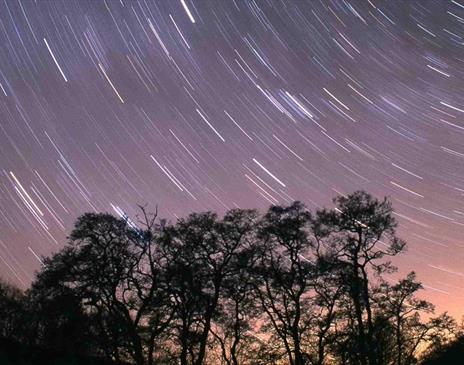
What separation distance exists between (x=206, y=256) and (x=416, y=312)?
1774cm

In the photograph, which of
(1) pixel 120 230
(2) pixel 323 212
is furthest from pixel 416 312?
(1) pixel 120 230

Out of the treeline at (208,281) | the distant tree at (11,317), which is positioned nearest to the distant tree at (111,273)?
the treeline at (208,281)

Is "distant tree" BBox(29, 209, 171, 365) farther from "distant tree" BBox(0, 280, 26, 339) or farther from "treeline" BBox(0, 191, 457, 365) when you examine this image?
"distant tree" BBox(0, 280, 26, 339)

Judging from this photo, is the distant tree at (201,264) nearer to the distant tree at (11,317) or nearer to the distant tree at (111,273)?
the distant tree at (111,273)

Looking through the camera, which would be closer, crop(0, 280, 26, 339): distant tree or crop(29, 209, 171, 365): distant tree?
crop(29, 209, 171, 365): distant tree

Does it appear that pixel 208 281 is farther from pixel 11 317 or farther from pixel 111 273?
pixel 11 317

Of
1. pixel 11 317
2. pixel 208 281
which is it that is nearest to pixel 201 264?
pixel 208 281

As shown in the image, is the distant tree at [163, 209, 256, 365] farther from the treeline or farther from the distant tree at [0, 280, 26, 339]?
the distant tree at [0, 280, 26, 339]

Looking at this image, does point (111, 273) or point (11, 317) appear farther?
point (11, 317)

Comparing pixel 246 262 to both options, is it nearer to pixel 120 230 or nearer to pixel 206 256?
A: pixel 206 256

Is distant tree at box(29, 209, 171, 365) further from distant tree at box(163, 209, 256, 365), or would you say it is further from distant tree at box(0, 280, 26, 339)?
distant tree at box(0, 280, 26, 339)

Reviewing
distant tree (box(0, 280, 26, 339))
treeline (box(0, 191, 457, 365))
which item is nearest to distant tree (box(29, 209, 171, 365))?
treeline (box(0, 191, 457, 365))

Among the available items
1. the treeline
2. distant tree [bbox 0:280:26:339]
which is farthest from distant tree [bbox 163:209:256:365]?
distant tree [bbox 0:280:26:339]

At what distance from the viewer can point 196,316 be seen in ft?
103
